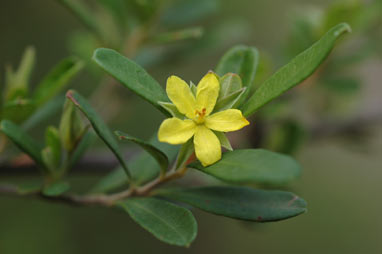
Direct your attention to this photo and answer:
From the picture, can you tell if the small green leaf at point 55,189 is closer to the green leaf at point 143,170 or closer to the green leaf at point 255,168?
the green leaf at point 143,170

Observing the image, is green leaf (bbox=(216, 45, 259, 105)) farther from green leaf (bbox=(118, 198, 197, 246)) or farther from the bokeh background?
the bokeh background

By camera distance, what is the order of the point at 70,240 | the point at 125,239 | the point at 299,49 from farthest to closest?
the point at 125,239 → the point at 70,240 → the point at 299,49

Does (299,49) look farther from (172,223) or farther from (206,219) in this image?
(206,219)

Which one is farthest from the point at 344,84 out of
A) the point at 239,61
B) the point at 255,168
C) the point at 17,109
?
the point at 17,109

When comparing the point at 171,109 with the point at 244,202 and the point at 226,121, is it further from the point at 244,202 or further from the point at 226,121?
the point at 244,202

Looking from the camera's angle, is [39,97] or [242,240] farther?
[242,240]

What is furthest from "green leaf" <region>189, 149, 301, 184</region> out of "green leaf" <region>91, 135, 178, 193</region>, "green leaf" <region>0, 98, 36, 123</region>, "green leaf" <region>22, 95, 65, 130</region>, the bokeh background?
the bokeh background

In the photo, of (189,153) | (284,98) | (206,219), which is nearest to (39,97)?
(189,153)

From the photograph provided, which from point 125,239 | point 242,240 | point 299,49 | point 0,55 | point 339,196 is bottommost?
point 125,239

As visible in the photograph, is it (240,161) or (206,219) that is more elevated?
(206,219)
